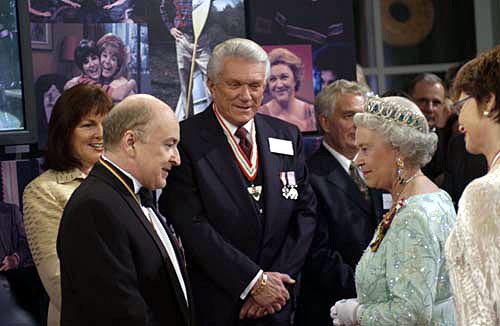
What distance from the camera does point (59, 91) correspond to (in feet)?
12.9

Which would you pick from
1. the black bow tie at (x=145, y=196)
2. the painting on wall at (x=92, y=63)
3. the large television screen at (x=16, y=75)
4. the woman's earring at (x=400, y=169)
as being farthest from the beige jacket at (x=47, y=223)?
the woman's earring at (x=400, y=169)

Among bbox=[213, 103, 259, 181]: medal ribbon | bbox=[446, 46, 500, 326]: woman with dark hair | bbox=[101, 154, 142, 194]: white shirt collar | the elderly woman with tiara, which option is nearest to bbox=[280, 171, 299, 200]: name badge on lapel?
bbox=[213, 103, 259, 181]: medal ribbon

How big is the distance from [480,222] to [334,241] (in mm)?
1694

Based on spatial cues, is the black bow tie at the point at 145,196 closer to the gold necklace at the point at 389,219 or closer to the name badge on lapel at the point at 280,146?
the gold necklace at the point at 389,219

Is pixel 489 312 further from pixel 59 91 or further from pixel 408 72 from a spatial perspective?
pixel 408 72

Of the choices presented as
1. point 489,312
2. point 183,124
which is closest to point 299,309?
point 183,124

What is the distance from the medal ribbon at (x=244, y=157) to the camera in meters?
3.69

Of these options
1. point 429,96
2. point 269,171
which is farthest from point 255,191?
point 429,96

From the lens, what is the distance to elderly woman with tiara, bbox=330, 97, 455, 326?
113 inches

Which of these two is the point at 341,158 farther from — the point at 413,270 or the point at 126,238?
the point at 126,238

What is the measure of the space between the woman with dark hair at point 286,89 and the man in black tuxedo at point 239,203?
731mm

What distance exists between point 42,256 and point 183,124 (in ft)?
2.52

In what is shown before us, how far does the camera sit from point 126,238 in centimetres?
274

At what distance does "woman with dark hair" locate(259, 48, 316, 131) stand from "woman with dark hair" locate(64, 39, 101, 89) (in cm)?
89
